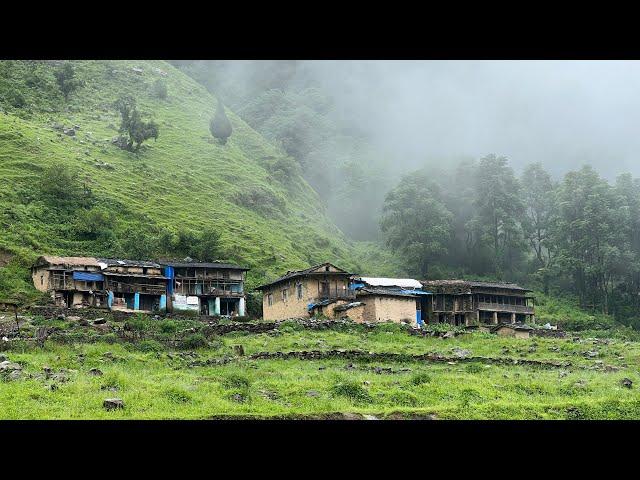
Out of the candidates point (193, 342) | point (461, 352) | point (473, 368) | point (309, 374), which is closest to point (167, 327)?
point (193, 342)

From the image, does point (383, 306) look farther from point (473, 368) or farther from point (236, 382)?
point (236, 382)

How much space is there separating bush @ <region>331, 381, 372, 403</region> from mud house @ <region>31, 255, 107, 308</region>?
33.4 metres

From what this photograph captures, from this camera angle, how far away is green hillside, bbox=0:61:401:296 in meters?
67.6

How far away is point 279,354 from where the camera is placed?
3366 cm

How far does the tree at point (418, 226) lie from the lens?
79.5 meters

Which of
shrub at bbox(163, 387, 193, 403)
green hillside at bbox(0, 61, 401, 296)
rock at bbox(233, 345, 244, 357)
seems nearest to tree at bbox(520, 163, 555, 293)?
green hillside at bbox(0, 61, 401, 296)

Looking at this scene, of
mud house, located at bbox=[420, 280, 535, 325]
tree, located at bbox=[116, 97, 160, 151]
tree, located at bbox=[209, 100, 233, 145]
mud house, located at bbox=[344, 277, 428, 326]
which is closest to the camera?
mud house, located at bbox=[344, 277, 428, 326]

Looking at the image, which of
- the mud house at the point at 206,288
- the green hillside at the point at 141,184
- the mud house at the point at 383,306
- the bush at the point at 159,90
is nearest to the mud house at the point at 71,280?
the green hillside at the point at 141,184

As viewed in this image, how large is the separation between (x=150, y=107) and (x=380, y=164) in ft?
144

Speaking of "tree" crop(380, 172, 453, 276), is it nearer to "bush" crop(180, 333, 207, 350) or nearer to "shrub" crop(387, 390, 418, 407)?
"bush" crop(180, 333, 207, 350)

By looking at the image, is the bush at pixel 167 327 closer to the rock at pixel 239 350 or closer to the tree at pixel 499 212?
the rock at pixel 239 350
